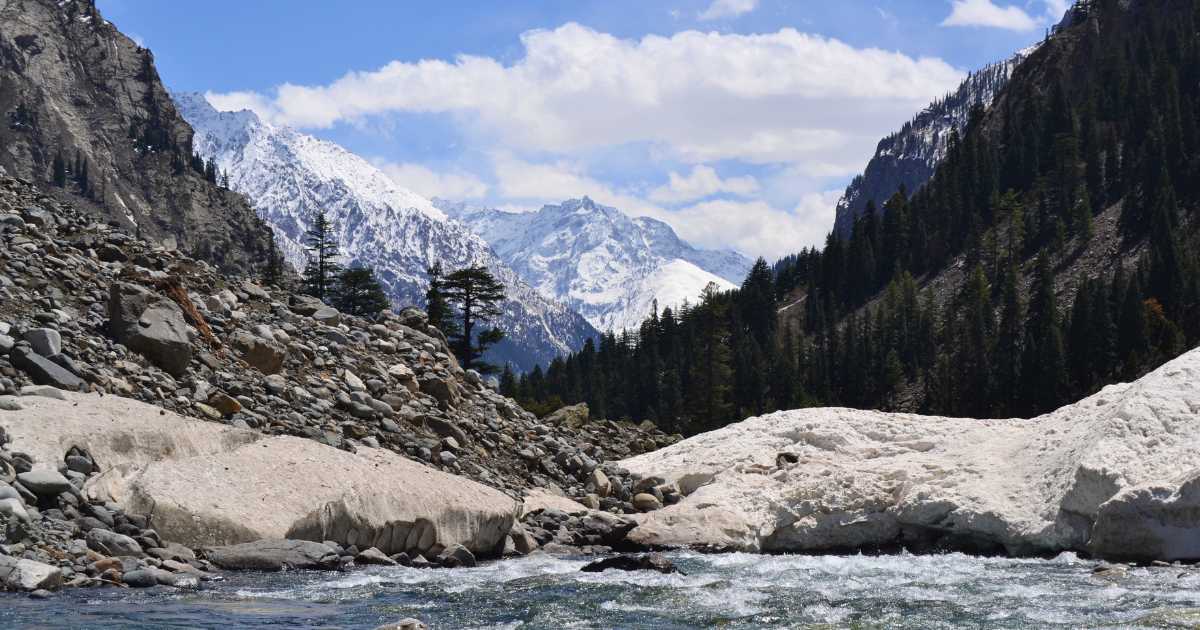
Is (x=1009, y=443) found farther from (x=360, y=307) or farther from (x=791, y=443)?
(x=360, y=307)

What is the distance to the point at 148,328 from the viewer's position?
85.5ft

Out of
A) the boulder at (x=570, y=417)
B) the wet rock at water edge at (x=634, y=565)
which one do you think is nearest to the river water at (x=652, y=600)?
the wet rock at water edge at (x=634, y=565)

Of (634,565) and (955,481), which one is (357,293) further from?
(634,565)

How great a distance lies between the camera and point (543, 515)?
28984mm

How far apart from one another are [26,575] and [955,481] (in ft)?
67.1

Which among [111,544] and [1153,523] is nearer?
[111,544]

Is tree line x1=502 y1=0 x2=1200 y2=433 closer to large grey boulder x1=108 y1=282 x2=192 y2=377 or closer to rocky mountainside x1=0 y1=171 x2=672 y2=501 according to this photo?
rocky mountainside x1=0 y1=171 x2=672 y2=501

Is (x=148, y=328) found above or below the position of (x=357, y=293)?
below

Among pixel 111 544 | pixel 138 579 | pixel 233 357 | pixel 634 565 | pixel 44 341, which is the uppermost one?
pixel 233 357

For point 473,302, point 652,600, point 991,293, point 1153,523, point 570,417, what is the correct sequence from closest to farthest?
point 652,600 < point 1153,523 < point 570,417 < point 473,302 < point 991,293

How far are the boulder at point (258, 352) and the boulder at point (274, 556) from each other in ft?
30.7

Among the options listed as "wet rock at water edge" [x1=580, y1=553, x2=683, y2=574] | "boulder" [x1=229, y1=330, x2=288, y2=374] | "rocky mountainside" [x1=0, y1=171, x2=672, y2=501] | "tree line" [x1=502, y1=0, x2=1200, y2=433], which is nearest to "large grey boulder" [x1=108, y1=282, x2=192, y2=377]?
"rocky mountainside" [x1=0, y1=171, x2=672, y2=501]

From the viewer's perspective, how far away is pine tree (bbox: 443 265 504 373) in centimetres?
6172

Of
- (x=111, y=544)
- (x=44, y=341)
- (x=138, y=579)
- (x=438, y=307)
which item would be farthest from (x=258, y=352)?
(x=438, y=307)
